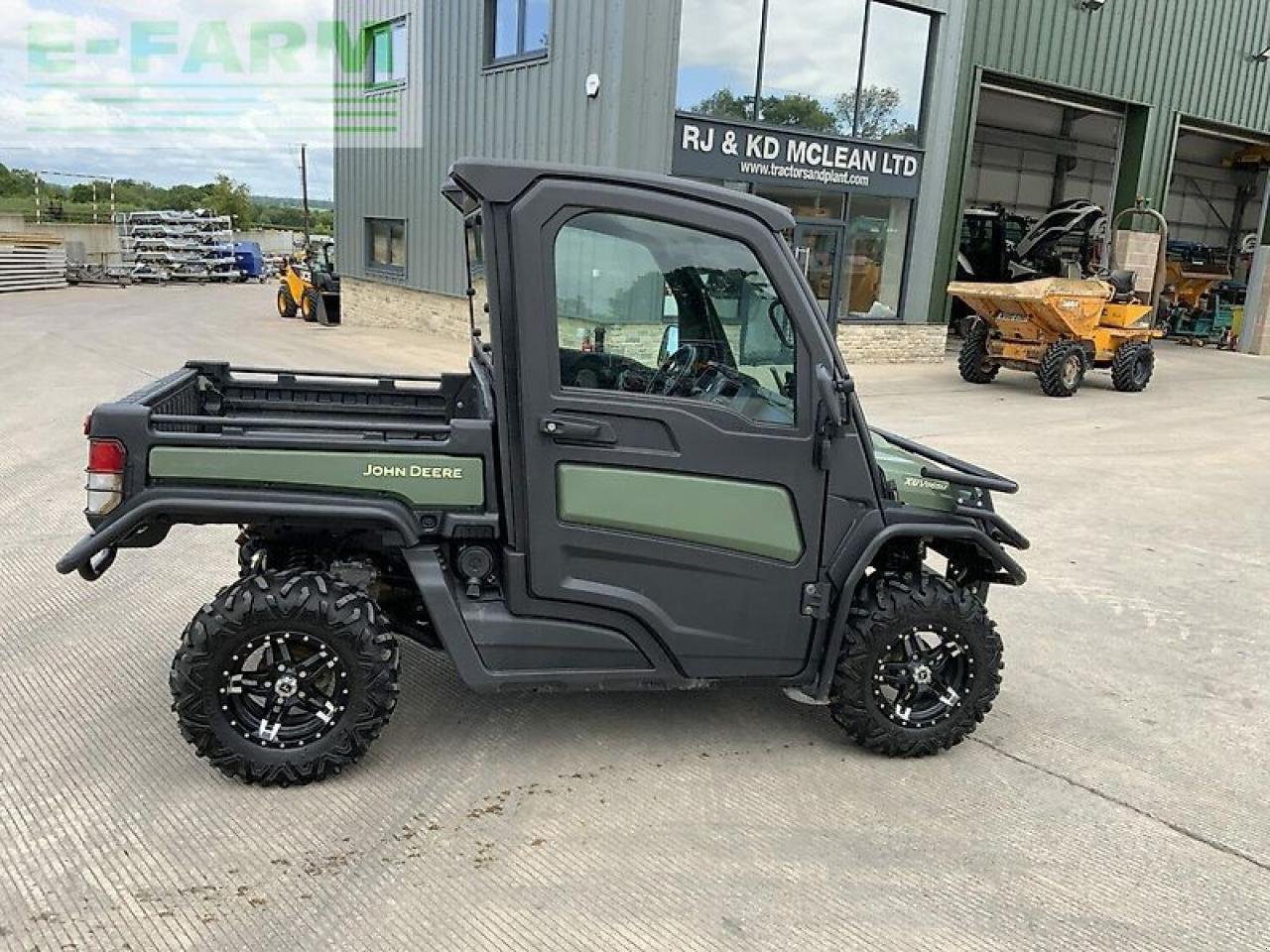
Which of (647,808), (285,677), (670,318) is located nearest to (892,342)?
(670,318)

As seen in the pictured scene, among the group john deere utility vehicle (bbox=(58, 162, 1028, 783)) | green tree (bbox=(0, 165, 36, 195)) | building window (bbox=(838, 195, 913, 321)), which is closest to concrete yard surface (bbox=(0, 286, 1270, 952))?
john deere utility vehicle (bbox=(58, 162, 1028, 783))

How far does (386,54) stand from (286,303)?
5668mm

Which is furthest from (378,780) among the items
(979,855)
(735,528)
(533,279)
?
(979,855)

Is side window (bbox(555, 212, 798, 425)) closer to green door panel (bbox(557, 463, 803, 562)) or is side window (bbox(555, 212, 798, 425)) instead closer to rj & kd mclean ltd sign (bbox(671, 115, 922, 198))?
green door panel (bbox(557, 463, 803, 562))

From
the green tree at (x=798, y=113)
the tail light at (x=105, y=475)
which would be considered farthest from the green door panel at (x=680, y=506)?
the green tree at (x=798, y=113)

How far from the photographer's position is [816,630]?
3.57 meters

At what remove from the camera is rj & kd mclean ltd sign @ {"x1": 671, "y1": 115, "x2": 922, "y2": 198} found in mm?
13969

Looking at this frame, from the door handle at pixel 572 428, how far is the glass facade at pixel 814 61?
38.1 ft

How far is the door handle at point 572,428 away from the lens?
126 inches

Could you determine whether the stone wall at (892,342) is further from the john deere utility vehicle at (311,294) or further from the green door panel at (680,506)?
the green door panel at (680,506)

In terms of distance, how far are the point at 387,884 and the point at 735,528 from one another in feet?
4.97

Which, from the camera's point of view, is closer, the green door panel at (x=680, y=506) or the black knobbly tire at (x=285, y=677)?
the black knobbly tire at (x=285, y=677)

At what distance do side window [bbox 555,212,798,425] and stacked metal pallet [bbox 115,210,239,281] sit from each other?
3215 cm

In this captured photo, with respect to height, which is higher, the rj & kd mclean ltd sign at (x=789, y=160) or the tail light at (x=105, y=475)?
the rj & kd mclean ltd sign at (x=789, y=160)
